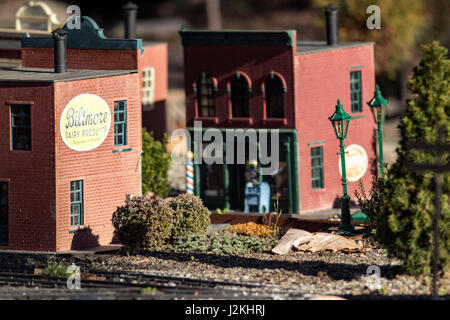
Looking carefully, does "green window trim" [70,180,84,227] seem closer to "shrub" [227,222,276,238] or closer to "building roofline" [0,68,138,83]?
"building roofline" [0,68,138,83]

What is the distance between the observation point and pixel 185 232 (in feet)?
94.4

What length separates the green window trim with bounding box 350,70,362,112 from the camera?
36.0 metres

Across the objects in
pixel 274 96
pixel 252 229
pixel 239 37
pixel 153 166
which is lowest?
pixel 252 229

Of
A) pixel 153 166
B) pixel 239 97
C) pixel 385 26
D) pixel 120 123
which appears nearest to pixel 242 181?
pixel 239 97

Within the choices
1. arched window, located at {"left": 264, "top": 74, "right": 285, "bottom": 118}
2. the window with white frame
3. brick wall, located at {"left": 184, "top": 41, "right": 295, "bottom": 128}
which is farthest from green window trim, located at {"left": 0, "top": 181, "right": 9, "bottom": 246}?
the window with white frame

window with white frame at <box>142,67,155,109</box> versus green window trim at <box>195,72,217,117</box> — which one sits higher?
window with white frame at <box>142,67,155,109</box>

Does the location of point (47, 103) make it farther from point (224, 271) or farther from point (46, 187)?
point (224, 271)

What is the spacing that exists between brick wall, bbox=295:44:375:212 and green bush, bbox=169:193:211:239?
6.27 m

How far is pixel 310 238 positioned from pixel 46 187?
761cm

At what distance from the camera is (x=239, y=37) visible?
34156 mm

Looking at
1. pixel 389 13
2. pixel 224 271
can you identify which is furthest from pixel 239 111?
pixel 389 13

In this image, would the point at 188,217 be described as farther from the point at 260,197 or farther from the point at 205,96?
the point at 205,96

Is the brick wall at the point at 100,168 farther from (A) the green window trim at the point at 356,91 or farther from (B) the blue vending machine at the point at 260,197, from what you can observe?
(A) the green window trim at the point at 356,91

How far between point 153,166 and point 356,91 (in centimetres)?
783
